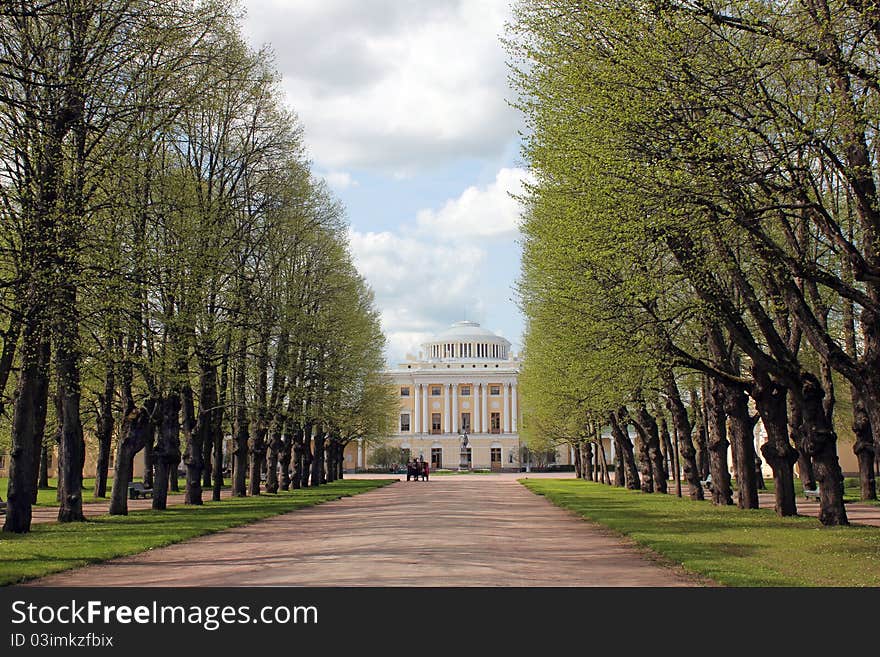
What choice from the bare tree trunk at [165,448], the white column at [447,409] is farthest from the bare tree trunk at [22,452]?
the white column at [447,409]

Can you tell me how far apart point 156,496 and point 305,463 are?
2726 centimetres

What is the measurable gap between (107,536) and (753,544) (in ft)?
47.3

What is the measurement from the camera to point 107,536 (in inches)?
861

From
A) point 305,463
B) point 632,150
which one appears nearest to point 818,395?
point 632,150

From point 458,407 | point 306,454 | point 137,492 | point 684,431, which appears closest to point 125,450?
point 137,492

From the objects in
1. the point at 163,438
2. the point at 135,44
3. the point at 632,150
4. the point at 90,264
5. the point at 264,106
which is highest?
the point at 264,106

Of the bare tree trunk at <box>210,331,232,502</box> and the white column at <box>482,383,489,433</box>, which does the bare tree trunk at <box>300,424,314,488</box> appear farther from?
the white column at <box>482,383,489,433</box>

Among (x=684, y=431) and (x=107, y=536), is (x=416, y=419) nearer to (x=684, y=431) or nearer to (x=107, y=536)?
(x=684, y=431)

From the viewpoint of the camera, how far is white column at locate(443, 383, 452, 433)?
146m

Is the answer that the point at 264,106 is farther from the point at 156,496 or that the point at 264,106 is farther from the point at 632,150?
the point at 632,150

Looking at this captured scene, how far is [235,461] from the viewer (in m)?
43.0

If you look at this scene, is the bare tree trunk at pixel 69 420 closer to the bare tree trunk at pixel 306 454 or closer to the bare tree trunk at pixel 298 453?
the bare tree trunk at pixel 298 453

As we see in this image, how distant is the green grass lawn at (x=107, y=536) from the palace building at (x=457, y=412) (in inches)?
4247

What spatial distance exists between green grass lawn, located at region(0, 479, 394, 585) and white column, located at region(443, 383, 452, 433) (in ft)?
363
